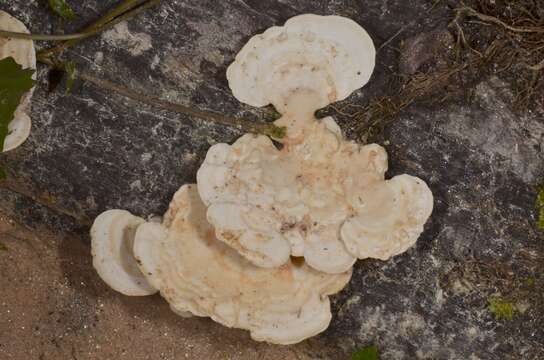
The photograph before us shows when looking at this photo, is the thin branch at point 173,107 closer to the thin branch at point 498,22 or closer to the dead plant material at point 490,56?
the dead plant material at point 490,56

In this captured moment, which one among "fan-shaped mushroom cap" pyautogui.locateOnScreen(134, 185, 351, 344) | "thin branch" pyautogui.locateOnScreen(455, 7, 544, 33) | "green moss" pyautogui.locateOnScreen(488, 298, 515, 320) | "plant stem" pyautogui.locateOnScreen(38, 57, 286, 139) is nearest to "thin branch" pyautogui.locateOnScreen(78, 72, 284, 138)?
Answer: "plant stem" pyautogui.locateOnScreen(38, 57, 286, 139)

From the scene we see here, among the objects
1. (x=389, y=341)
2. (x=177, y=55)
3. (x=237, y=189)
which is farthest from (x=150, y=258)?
(x=389, y=341)

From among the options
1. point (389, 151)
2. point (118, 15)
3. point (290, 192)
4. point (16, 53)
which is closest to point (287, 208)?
point (290, 192)

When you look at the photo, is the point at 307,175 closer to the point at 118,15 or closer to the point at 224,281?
the point at 224,281

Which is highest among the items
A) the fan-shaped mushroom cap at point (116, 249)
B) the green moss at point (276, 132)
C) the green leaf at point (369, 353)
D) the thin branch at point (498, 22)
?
the thin branch at point (498, 22)

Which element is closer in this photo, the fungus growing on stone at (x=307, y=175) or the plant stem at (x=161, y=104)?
the fungus growing on stone at (x=307, y=175)

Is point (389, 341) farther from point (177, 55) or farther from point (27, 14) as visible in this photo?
point (27, 14)

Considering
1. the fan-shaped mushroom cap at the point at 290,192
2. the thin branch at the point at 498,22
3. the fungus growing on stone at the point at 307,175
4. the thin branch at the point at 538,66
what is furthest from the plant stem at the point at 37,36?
the thin branch at the point at 538,66
